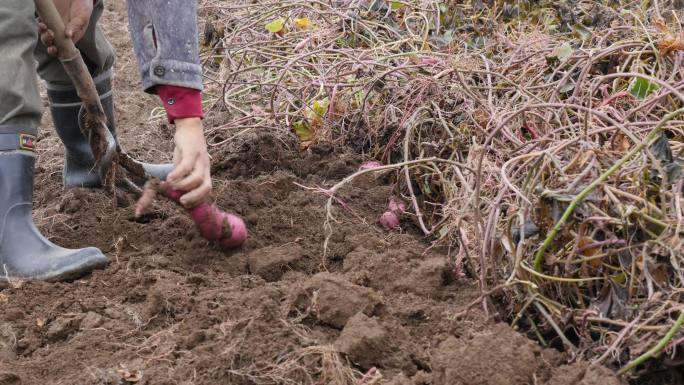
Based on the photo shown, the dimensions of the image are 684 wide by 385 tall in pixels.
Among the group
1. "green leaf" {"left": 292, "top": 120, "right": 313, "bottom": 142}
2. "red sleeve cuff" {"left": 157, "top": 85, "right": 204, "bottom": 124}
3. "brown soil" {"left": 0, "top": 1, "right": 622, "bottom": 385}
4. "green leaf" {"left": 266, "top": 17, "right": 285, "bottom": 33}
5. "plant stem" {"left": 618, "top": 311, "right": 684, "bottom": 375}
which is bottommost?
"green leaf" {"left": 292, "top": 120, "right": 313, "bottom": 142}

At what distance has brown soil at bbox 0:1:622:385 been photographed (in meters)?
1.66

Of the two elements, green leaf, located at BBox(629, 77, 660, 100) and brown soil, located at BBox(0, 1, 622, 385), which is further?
green leaf, located at BBox(629, 77, 660, 100)

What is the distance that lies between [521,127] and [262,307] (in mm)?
1116

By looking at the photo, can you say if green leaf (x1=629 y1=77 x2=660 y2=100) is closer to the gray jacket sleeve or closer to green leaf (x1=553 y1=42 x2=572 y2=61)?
green leaf (x1=553 y1=42 x2=572 y2=61)

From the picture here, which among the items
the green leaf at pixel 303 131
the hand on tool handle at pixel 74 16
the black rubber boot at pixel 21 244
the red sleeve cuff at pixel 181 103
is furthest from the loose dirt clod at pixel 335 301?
the green leaf at pixel 303 131

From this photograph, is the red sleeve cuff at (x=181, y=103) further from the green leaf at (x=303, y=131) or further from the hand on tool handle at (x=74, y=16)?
the green leaf at (x=303, y=131)

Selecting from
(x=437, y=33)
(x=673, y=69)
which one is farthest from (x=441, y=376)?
(x=437, y=33)

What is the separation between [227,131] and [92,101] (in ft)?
3.01

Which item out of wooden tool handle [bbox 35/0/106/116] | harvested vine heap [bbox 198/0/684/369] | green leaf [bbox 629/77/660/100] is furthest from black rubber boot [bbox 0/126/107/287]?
green leaf [bbox 629/77/660/100]

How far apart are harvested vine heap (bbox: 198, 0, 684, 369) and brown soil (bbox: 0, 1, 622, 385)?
12 centimetres

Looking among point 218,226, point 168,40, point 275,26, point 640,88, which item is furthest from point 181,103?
point 275,26

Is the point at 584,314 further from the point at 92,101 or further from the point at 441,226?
the point at 92,101

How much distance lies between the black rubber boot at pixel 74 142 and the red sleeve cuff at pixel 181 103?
733 mm

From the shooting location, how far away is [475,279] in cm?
211
